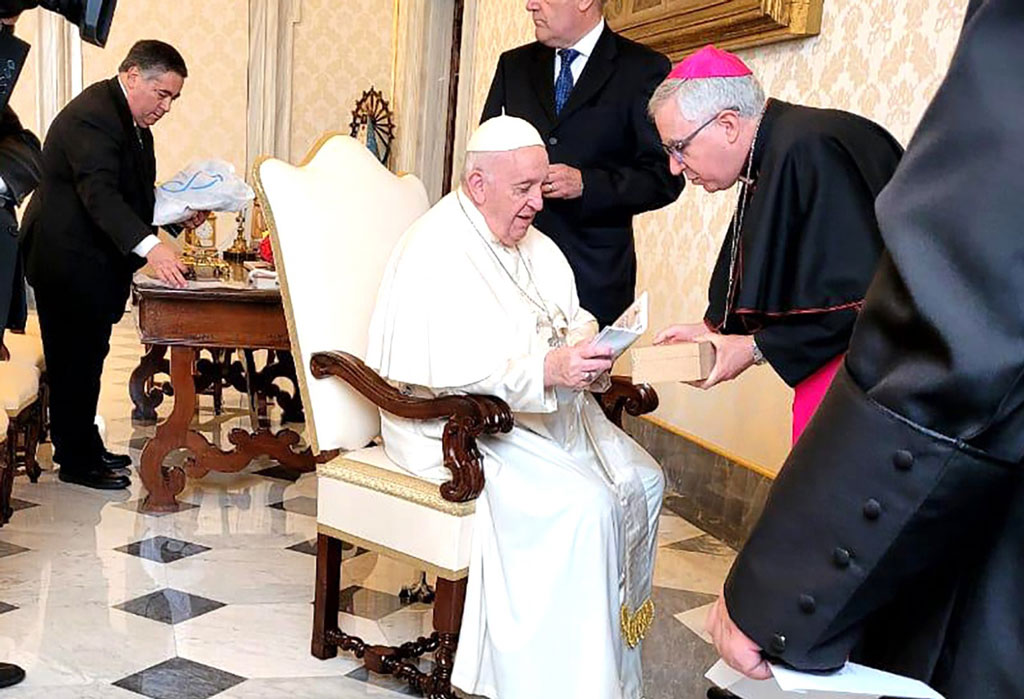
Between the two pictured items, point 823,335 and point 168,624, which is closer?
point 823,335

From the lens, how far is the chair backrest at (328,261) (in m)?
2.97

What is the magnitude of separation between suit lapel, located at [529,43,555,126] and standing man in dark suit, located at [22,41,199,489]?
5.41 feet

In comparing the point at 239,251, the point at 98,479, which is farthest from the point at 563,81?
the point at 239,251

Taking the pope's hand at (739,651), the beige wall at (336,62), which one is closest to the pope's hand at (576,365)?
the pope's hand at (739,651)

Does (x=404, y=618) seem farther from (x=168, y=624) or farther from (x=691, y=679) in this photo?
(x=691, y=679)

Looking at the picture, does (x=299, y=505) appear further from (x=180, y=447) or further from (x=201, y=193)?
(x=201, y=193)

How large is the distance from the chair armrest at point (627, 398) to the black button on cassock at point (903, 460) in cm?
213

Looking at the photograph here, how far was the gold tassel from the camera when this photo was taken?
2.68m

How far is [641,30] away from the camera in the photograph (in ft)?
17.4

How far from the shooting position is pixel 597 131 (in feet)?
11.4

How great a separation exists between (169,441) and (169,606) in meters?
1.11

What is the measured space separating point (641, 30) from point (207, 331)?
266 centimetres

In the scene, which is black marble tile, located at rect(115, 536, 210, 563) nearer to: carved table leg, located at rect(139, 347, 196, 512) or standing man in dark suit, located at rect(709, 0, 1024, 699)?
carved table leg, located at rect(139, 347, 196, 512)

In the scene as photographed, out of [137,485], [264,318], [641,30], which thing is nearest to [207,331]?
[264,318]
